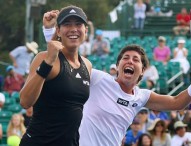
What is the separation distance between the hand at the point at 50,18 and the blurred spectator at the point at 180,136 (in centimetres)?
585

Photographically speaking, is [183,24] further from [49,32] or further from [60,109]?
[60,109]

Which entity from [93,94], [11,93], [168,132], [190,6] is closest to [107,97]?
[93,94]

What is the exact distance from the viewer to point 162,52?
61.3 feet

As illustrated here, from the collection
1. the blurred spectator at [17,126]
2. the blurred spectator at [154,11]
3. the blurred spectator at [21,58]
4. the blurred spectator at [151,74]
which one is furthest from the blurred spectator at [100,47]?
the blurred spectator at [154,11]

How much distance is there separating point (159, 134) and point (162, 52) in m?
7.08

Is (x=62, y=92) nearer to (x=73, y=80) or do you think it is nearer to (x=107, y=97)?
(x=73, y=80)

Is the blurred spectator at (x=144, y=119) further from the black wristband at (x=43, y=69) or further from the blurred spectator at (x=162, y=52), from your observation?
the black wristband at (x=43, y=69)

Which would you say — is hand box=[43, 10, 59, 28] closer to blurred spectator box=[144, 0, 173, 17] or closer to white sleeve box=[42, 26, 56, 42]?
white sleeve box=[42, 26, 56, 42]

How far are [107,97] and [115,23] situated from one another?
18.8 meters

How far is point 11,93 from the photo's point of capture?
16.8m

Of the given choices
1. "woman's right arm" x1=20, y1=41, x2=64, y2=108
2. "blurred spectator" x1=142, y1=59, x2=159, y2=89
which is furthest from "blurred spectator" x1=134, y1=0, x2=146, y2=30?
"woman's right arm" x1=20, y1=41, x2=64, y2=108

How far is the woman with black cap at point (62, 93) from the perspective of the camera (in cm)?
568

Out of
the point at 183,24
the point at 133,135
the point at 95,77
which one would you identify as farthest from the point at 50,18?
the point at 183,24

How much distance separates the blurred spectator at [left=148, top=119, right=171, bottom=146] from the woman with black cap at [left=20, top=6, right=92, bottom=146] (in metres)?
5.84
